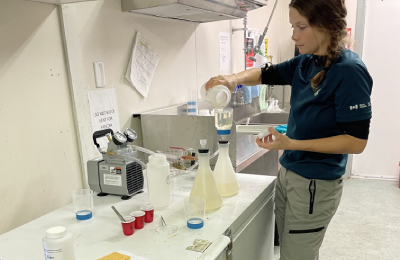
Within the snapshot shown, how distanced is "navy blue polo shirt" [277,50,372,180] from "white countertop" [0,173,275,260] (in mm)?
268

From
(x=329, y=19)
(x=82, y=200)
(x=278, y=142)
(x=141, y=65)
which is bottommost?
(x=82, y=200)

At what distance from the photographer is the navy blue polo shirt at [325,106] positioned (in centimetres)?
109

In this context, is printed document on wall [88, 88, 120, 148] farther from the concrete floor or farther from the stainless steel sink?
the stainless steel sink

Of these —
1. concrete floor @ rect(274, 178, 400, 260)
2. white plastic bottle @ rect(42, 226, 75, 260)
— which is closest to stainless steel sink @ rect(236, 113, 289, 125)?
concrete floor @ rect(274, 178, 400, 260)

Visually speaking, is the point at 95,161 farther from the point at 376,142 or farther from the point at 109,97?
the point at 376,142

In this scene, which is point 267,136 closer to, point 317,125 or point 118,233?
point 317,125

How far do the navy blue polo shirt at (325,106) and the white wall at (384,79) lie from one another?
2673 millimetres

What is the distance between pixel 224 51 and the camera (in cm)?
286

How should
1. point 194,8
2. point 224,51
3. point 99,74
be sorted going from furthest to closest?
point 224,51 < point 194,8 < point 99,74

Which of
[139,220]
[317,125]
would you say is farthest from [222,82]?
[139,220]

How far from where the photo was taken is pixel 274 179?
4.88 ft

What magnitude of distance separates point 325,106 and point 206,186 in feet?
1.79

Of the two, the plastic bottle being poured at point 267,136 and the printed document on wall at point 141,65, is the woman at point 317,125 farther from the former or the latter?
the printed document on wall at point 141,65

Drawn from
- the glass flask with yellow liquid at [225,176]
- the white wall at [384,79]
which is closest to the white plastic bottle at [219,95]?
the glass flask with yellow liquid at [225,176]
